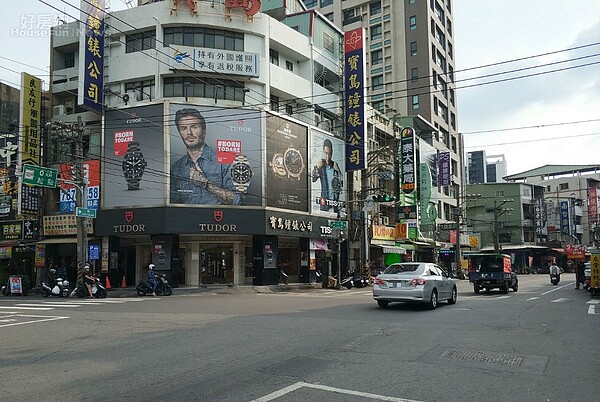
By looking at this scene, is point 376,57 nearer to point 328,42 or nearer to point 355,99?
point 328,42

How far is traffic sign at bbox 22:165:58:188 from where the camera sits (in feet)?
76.0

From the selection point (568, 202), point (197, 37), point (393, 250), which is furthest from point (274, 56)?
point (568, 202)

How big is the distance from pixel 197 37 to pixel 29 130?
38.6 ft

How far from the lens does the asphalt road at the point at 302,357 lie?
629cm

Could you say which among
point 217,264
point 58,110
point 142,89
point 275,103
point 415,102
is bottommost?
point 217,264

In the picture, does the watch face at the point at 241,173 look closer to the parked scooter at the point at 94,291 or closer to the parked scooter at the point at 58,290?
the parked scooter at the point at 94,291

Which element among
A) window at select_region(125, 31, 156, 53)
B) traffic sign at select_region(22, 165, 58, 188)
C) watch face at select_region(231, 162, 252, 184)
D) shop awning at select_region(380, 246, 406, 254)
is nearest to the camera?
traffic sign at select_region(22, 165, 58, 188)

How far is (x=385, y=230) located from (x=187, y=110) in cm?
2107

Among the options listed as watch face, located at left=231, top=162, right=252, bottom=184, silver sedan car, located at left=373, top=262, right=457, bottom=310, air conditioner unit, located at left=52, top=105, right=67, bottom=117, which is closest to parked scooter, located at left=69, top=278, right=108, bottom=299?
watch face, located at left=231, top=162, right=252, bottom=184

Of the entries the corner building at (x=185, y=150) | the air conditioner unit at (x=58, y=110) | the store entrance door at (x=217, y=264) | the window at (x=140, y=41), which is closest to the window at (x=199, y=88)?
the corner building at (x=185, y=150)

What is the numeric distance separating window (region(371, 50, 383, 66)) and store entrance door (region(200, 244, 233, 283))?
131 feet

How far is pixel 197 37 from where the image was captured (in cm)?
3128

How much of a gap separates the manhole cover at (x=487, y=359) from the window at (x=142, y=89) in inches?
1060

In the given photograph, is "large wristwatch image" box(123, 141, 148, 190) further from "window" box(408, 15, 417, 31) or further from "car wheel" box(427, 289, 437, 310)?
"window" box(408, 15, 417, 31)
